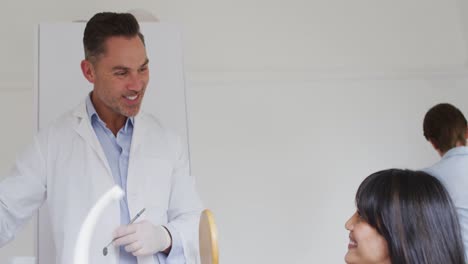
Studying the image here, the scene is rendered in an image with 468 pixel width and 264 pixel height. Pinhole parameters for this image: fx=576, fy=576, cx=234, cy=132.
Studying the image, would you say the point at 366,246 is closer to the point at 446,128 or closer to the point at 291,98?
the point at 446,128

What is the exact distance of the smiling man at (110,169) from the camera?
1.24m

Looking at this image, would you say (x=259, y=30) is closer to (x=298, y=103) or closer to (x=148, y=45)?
(x=298, y=103)

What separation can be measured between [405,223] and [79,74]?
1073 mm

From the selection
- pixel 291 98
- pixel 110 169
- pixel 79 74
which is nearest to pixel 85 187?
pixel 110 169

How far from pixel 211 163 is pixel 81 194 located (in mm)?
1272

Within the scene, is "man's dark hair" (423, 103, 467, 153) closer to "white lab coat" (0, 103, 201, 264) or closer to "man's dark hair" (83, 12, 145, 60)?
"white lab coat" (0, 103, 201, 264)

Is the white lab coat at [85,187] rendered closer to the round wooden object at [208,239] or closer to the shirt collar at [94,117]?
the shirt collar at [94,117]

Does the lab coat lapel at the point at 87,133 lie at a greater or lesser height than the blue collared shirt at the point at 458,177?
greater

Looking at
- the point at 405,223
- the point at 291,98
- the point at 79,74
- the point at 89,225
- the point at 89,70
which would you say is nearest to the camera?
the point at 405,223

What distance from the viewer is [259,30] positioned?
2631mm

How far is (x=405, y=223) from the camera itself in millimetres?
871

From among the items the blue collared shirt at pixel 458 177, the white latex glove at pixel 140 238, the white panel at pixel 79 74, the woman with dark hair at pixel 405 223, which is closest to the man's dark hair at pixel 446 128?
the blue collared shirt at pixel 458 177

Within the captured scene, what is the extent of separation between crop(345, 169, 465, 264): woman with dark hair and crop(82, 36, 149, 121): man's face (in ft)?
1.99

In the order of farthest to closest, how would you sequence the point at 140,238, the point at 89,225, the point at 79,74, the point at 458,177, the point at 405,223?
the point at 79,74 → the point at 458,177 → the point at 89,225 → the point at 140,238 → the point at 405,223
